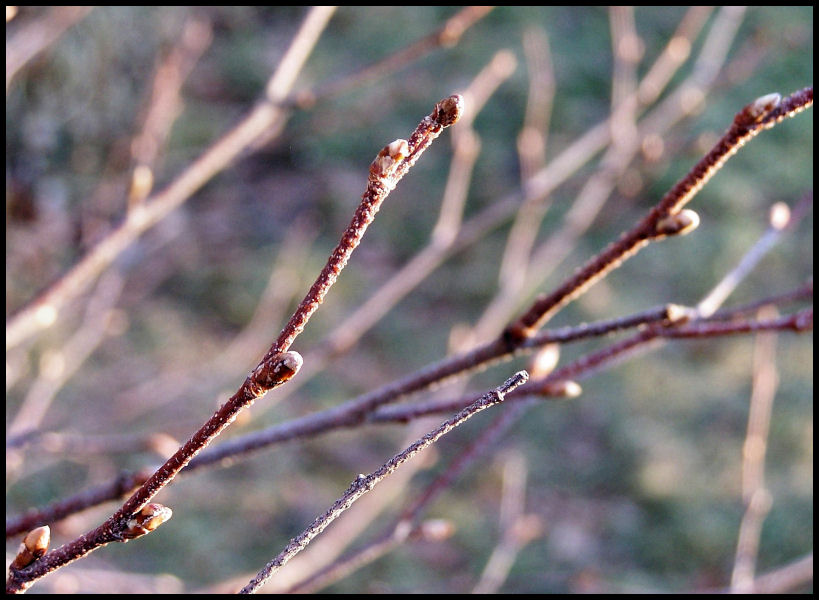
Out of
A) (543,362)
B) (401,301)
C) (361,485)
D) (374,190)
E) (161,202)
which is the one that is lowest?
(361,485)

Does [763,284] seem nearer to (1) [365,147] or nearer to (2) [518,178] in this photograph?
(2) [518,178]

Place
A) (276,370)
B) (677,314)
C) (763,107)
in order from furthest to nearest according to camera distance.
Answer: (677,314), (763,107), (276,370)

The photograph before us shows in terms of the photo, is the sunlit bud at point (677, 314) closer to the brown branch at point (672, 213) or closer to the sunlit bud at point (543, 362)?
the brown branch at point (672, 213)

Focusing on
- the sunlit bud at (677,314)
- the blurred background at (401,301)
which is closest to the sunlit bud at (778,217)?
the sunlit bud at (677,314)

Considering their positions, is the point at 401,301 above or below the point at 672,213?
above

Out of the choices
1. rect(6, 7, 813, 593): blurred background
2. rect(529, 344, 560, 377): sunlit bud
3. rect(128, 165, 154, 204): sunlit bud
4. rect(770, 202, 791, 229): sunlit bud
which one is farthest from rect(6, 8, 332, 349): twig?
rect(6, 7, 813, 593): blurred background

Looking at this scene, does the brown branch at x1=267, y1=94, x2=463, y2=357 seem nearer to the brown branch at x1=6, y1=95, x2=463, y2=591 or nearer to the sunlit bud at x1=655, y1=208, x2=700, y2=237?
the brown branch at x1=6, y1=95, x2=463, y2=591

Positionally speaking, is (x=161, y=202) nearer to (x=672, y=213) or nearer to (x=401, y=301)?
(x=672, y=213)

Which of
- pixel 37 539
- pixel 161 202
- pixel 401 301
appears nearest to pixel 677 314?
pixel 37 539
